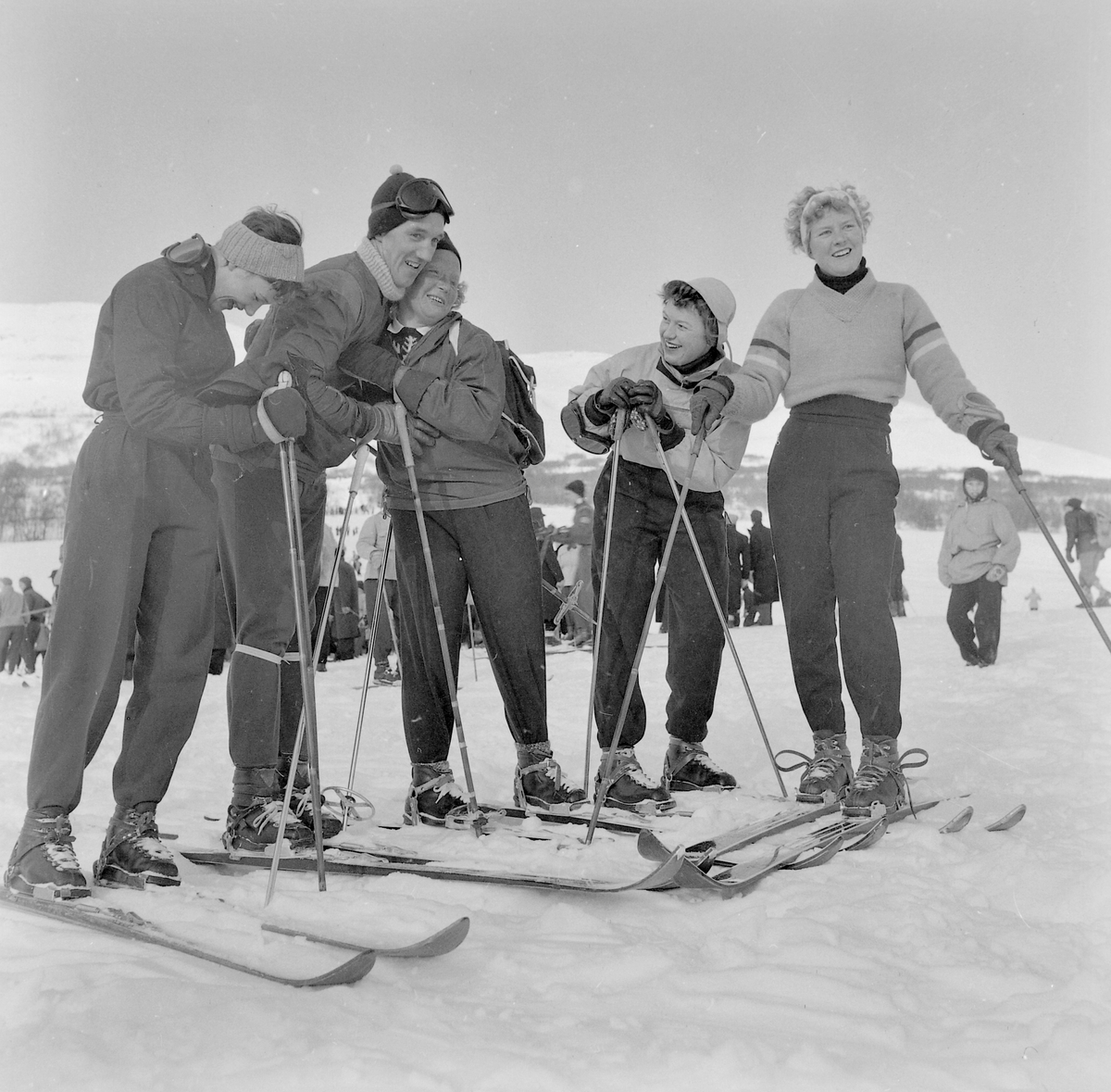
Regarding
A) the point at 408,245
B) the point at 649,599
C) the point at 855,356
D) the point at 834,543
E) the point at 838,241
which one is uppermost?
the point at 838,241

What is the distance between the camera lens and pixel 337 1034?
52.3 inches

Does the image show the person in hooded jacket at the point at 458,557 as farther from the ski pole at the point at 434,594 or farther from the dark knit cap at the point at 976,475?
the dark knit cap at the point at 976,475

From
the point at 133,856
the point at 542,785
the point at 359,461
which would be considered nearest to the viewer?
the point at 133,856

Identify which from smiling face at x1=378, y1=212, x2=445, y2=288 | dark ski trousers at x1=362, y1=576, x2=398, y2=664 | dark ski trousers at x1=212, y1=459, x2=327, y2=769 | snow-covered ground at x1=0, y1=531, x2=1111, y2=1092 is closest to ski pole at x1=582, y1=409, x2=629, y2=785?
snow-covered ground at x1=0, y1=531, x2=1111, y2=1092

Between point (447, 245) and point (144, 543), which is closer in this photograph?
point (144, 543)

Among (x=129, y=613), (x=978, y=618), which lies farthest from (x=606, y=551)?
(x=978, y=618)

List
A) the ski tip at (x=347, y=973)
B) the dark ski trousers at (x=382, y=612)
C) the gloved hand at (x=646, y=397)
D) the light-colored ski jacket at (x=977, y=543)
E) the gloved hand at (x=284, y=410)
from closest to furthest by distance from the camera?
the ski tip at (x=347, y=973) → the gloved hand at (x=284, y=410) → the gloved hand at (x=646, y=397) → the light-colored ski jacket at (x=977, y=543) → the dark ski trousers at (x=382, y=612)

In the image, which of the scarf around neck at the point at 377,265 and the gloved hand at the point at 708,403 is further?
the gloved hand at the point at 708,403

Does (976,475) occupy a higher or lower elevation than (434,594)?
higher

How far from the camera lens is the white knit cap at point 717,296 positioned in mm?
3311

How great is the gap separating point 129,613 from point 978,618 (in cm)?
612

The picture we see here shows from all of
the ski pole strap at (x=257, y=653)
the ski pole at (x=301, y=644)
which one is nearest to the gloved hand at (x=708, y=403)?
the ski pole at (x=301, y=644)

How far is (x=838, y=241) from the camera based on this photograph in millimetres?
3182

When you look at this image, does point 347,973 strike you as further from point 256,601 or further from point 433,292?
point 433,292
